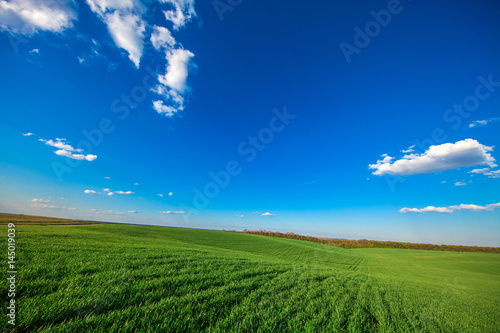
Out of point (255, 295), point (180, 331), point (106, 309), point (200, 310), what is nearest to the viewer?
point (180, 331)

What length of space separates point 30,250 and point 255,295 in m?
8.68

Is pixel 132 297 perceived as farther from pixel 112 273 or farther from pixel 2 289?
pixel 2 289

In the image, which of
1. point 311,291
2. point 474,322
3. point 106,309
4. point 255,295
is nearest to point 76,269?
point 106,309

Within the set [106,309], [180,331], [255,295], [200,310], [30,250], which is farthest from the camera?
[30,250]

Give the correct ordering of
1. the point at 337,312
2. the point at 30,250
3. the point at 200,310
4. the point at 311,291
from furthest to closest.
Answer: the point at 30,250 < the point at 311,291 < the point at 337,312 < the point at 200,310

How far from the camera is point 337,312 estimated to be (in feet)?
14.3

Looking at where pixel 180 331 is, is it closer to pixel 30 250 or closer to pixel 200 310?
pixel 200 310

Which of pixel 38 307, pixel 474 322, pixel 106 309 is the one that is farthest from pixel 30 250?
pixel 474 322

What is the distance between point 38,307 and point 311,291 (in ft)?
22.3

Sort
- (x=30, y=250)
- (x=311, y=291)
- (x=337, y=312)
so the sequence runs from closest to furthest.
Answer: (x=337, y=312), (x=311, y=291), (x=30, y=250)

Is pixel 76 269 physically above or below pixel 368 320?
above

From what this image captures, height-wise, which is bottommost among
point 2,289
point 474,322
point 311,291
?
point 474,322

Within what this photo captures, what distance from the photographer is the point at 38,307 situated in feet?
9.13

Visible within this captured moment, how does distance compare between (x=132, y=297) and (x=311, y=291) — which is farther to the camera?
(x=311, y=291)
